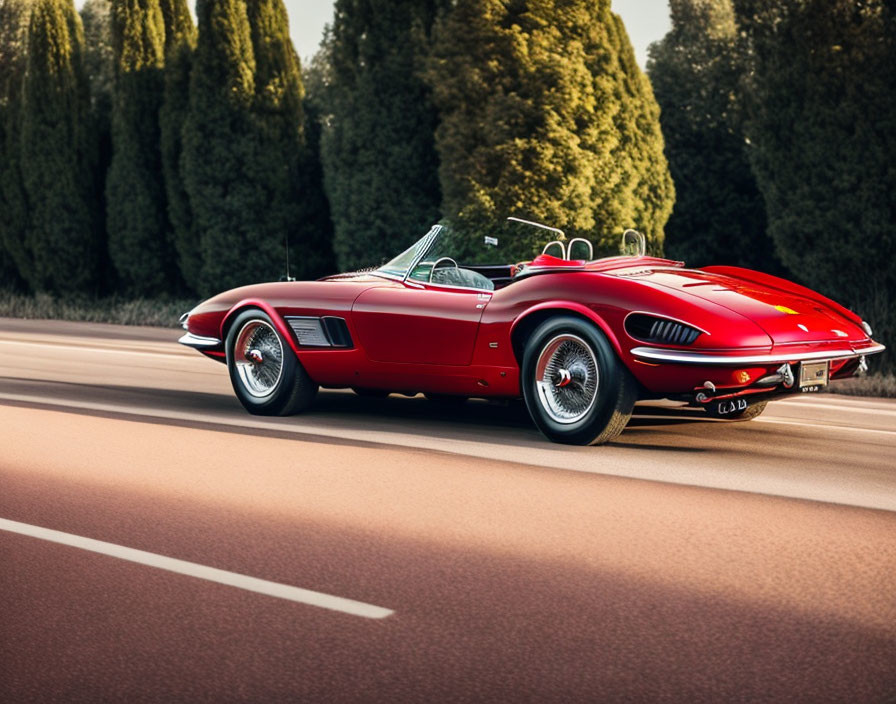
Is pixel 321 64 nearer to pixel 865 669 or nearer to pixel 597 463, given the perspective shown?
pixel 597 463

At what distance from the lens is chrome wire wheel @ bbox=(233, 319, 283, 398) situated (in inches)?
377

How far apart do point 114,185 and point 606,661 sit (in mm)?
22746

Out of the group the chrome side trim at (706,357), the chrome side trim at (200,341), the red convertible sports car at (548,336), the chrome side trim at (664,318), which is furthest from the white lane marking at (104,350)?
the chrome side trim at (706,357)

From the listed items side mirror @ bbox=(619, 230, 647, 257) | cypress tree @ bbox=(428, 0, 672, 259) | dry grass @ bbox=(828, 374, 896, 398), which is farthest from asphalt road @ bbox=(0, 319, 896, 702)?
cypress tree @ bbox=(428, 0, 672, 259)

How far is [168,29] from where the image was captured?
83.5 feet

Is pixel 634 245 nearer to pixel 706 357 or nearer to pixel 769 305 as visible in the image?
pixel 769 305

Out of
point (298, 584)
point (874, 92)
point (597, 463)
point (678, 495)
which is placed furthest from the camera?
point (874, 92)

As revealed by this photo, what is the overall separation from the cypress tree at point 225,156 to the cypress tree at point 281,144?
0.15 meters

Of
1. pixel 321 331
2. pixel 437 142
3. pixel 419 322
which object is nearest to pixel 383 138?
pixel 437 142

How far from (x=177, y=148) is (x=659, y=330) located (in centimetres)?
1835

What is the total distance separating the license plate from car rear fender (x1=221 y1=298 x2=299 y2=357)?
3542 millimetres

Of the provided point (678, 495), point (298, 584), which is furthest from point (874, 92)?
point (298, 584)

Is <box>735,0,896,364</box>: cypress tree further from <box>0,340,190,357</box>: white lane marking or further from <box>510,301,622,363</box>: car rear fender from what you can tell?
<box>510,301,622,363</box>: car rear fender

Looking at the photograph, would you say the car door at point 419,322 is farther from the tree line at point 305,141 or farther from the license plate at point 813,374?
the tree line at point 305,141
